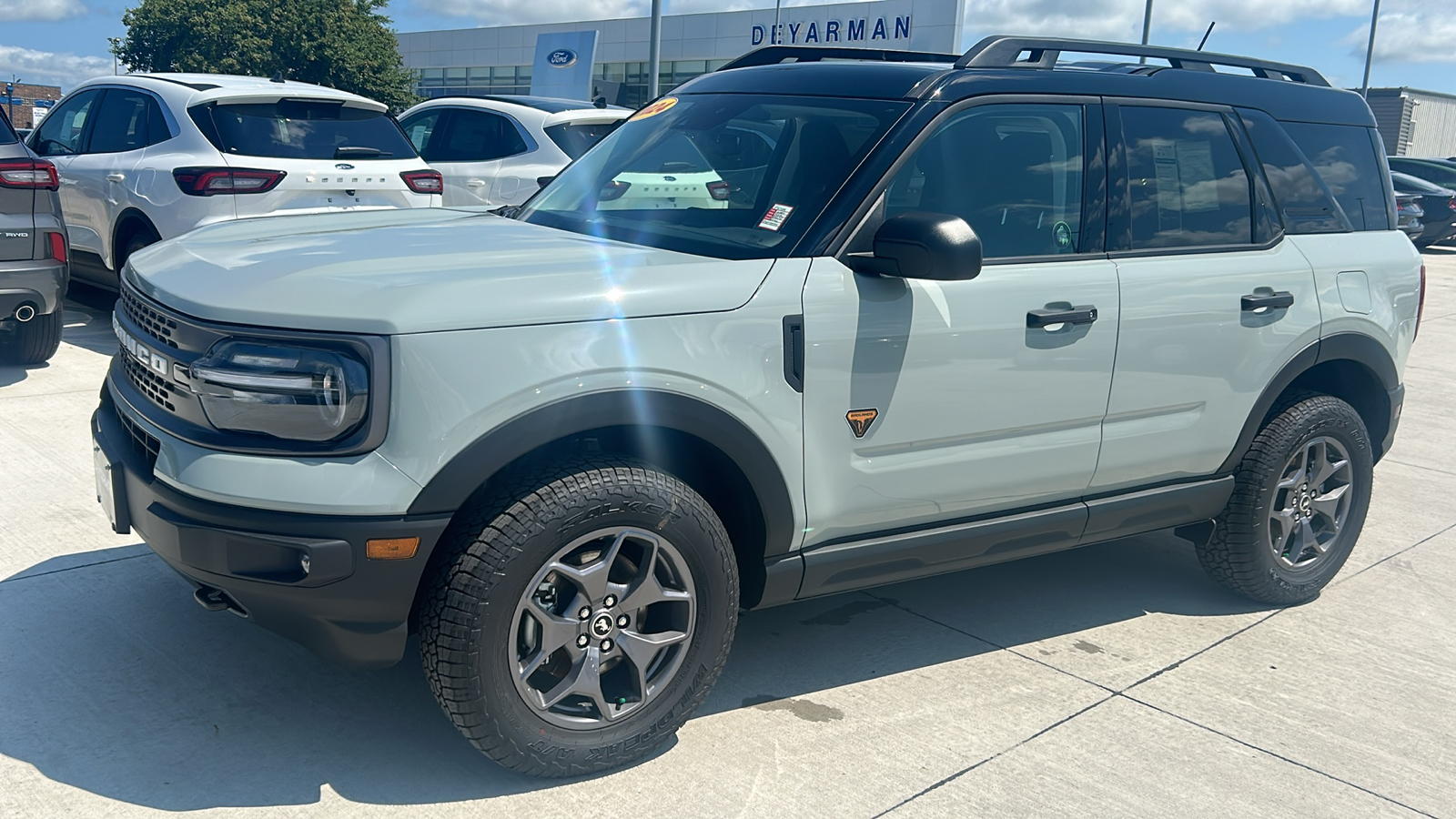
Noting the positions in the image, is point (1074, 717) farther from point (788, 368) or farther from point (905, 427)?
point (788, 368)

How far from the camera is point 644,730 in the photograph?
3.13 meters

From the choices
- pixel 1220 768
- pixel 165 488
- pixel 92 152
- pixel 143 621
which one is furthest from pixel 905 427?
pixel 92 152

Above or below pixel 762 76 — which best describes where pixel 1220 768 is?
below

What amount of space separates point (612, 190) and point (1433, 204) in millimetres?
22787

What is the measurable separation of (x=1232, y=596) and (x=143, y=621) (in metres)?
3.85

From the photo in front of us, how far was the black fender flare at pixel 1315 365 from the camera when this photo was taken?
14.0 feet

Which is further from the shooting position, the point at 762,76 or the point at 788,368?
the point at 762,76

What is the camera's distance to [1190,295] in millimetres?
3951

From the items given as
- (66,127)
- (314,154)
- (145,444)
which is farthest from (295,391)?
(66,127)

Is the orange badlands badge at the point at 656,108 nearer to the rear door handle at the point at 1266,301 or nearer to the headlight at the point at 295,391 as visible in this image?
the headlight at the point at 295,391

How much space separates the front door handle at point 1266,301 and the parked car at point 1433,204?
20769 millimetres

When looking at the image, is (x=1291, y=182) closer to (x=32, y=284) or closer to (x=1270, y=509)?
(x=1270, y=509)

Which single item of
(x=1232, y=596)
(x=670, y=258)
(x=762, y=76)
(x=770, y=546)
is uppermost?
(x=762, y=76)

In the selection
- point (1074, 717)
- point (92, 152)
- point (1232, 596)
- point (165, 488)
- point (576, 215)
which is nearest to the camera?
point (165, 488)
